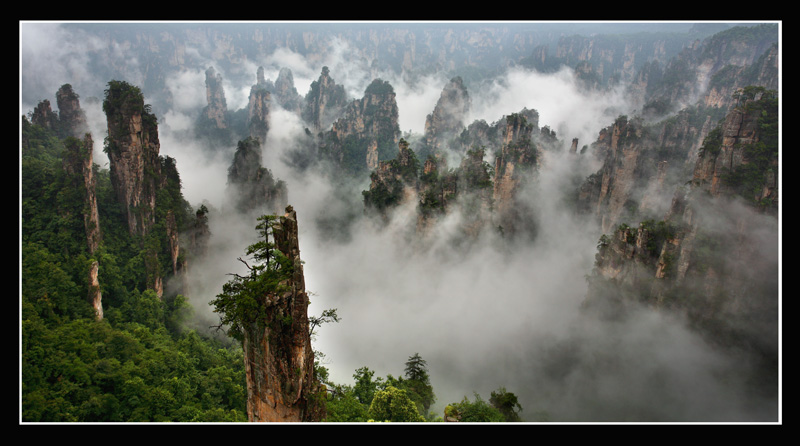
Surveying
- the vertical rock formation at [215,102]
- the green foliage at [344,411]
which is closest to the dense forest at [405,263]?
the green foliage at [344,411]

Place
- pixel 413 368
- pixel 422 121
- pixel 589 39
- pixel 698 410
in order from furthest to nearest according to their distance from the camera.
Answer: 1. pixel 589 39
2. pixel 422 121
3. pixel 413 368
4. pixel 698 410

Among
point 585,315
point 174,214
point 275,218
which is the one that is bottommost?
point 585,315

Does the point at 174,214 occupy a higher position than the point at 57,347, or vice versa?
the point at 174,214

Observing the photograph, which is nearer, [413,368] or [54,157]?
[413,368]

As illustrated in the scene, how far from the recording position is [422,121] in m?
115

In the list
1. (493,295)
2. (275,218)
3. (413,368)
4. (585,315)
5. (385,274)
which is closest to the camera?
(275,218)

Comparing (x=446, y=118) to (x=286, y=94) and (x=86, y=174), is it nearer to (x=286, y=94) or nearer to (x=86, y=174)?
(x=286, y=94)

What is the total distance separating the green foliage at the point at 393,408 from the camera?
68.6 ft

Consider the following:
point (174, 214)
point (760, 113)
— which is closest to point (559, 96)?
point (760, 113)

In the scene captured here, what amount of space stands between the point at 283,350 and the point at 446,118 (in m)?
85.3

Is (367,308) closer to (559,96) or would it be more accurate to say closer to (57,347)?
(57,347)

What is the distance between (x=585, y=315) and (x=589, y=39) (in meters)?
122

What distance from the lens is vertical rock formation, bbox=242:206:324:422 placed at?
14586 mm

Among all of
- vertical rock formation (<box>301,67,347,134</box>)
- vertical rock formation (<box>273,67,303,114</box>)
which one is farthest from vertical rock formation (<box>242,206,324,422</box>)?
vertical rock formation (<box>273,67,303,114</box>)
